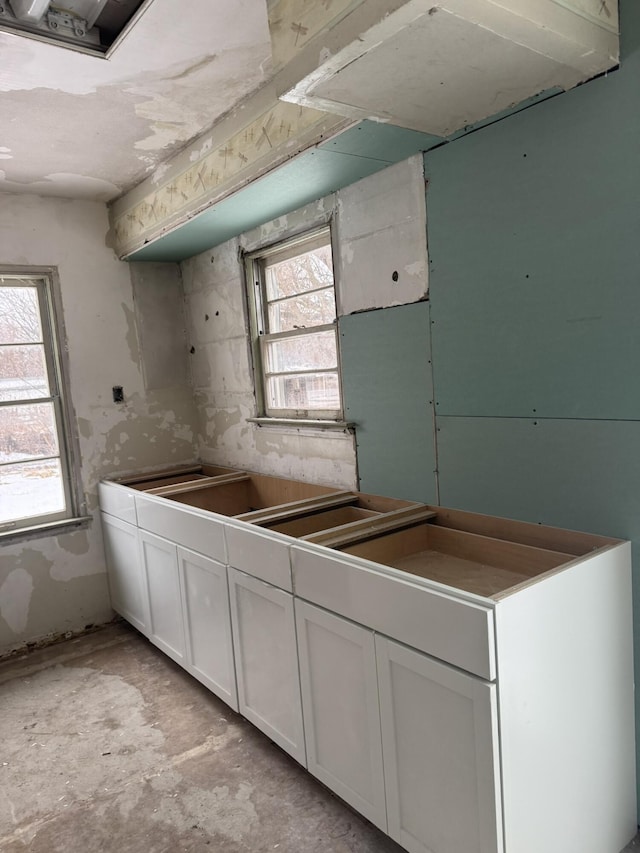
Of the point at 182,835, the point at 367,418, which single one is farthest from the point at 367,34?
the point at 182,835

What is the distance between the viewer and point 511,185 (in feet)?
6.49

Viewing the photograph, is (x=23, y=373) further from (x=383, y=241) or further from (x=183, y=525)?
(x=383, y=241)

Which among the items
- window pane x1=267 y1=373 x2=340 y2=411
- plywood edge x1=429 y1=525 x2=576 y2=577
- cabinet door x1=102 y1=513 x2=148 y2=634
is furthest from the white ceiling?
cabinet door x1=102 y1=513 x2=148 y2=634

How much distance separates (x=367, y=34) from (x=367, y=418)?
1.59 meters

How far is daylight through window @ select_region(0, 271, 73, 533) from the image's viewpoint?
11.7ft

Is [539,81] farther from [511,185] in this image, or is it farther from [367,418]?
[367,418]

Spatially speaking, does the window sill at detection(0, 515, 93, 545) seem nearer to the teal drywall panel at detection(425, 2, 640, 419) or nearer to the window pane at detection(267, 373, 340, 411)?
the window pane at detection(267, 373, 340, 411)

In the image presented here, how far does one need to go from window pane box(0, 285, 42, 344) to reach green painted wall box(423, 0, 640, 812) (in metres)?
2.60

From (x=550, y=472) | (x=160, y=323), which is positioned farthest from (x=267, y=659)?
(x=160, y=323)

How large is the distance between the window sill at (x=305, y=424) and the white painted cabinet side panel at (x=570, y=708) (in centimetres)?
136

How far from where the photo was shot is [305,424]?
122 inches

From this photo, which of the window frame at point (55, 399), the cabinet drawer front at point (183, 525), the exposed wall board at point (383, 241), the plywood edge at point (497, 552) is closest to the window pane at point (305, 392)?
the exposed wall board at point (383, 241)

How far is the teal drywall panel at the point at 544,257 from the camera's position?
1.71m

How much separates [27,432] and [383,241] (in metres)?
2.51
